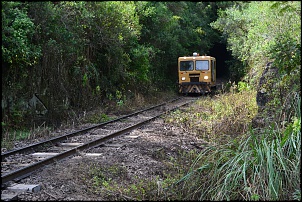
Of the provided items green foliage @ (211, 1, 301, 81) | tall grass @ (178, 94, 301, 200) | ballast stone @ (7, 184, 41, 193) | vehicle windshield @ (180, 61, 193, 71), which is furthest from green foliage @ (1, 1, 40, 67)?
vehicle windshield @ (180, 61, 193, 71)

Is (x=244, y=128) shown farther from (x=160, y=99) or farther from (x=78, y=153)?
(x=160, y=99)

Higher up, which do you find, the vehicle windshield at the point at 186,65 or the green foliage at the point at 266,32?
the green foliage at the point at 266,32

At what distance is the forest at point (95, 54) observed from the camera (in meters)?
7.02

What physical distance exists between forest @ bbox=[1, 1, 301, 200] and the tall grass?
0.30 ft

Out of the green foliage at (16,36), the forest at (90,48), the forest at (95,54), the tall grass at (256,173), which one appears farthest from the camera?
the forest at (90,48)

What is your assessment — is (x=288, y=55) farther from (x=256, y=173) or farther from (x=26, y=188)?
(x=26, y=188)

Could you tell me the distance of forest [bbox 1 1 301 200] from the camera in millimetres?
7018

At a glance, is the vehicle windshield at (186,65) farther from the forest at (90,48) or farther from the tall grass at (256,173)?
the tall grass at (256,173)

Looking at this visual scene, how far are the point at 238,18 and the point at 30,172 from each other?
55.6 feet

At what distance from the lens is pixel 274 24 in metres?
12.2

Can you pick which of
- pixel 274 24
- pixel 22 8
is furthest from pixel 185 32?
pixel 22 8

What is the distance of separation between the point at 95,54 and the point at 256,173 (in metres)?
12.6

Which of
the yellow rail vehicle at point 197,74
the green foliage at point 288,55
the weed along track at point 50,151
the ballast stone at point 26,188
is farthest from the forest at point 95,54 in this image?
the ballast stone at point 26,188

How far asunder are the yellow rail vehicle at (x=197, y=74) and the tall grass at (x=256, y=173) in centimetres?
1916
